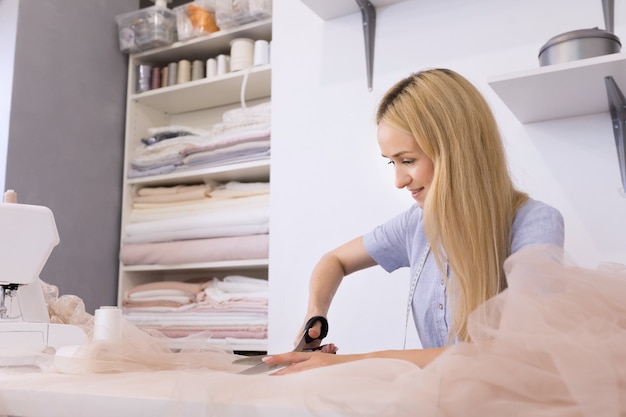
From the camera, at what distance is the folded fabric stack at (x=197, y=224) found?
7.79 feet

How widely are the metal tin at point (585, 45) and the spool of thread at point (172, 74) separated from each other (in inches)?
65.6

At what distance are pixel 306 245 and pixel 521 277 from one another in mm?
1369

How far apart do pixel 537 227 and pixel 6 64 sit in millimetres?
1977

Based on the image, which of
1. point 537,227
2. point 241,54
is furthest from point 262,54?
point 537,227

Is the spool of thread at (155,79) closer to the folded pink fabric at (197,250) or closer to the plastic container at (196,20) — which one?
the plastic container at (196,20)

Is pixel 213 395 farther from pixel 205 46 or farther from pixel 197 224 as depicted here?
pixel 205 46

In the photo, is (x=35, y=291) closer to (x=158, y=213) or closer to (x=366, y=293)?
(x=366, y=293)

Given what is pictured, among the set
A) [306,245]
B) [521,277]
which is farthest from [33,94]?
[521,277]

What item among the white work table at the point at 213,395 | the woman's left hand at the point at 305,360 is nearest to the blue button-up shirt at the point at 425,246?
the woman's left hand at the point at 305,360

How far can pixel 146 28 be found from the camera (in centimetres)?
265

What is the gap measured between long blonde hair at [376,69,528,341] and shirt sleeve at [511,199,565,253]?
0.08ft

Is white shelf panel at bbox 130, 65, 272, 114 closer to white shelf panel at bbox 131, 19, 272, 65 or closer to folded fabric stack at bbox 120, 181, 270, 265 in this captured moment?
white shelf panel at bbox 131, 19, 272, 65

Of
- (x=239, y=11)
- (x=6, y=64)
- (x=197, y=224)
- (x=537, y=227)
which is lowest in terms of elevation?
(x=537, y=227)

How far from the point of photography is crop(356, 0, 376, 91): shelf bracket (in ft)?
6.62
